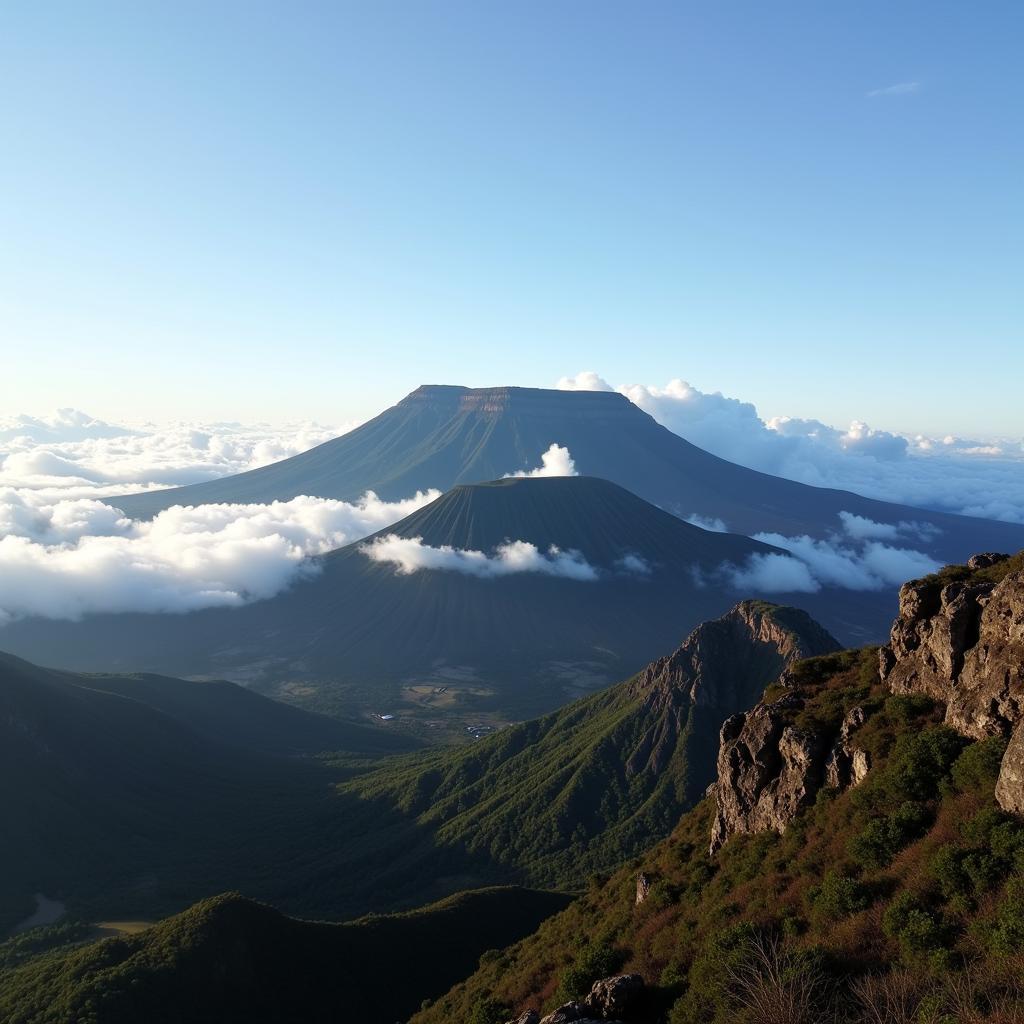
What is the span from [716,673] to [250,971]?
258ft

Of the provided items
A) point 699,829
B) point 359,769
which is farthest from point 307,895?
point 699,829

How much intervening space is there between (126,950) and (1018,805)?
63995 mm

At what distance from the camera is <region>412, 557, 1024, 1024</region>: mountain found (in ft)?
61.9

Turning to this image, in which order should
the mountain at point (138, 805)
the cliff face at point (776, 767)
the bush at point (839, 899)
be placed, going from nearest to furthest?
the bush at point (839, 899)
the cliff face at point (776, 767)
the mountain at point (138, 805)

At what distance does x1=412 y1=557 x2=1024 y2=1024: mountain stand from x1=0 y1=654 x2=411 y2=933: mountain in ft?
263

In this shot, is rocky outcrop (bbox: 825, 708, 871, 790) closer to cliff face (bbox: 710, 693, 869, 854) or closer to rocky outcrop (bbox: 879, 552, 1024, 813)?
cliff face (bbox: 710, 693, 869, 854)

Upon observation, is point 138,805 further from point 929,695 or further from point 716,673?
point 929,695

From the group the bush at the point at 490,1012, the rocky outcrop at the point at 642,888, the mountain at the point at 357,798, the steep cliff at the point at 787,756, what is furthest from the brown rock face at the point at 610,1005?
the mountain at the point at 357,798

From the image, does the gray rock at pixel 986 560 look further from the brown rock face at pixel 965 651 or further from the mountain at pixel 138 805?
the mountain at pixel 138 805

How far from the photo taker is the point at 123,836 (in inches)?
4547

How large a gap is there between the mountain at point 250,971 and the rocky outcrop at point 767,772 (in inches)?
1479

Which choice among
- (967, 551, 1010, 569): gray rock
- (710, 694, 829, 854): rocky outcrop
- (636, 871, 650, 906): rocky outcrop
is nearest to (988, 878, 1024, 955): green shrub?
(710, 694, 829, 854): rocky outcrop

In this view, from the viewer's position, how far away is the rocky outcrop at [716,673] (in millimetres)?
108188

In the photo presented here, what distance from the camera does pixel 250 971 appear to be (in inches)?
2250
